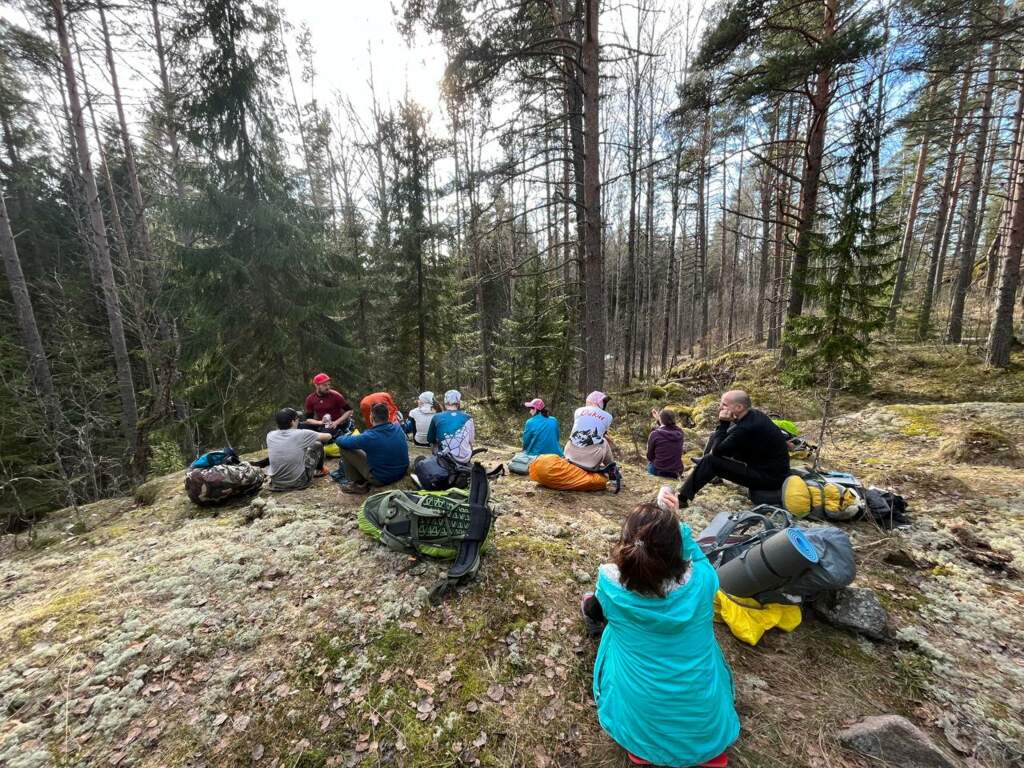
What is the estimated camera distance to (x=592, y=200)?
23.5ft

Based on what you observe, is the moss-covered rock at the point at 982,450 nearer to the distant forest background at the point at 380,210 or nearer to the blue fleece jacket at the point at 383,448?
the distant forest background at the point at 380,210

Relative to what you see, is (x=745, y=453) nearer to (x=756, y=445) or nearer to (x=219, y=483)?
(x=756, y=445)

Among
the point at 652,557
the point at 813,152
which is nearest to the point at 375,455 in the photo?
the point at 652,557

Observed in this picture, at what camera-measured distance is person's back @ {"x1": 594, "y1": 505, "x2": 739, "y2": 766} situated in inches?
78.0

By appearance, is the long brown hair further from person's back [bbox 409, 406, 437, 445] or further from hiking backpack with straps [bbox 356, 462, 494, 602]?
person's back [bbox 409, 406, 437, 445]

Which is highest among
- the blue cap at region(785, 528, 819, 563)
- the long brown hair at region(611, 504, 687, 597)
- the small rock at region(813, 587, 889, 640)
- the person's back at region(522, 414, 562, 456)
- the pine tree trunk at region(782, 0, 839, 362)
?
the pine tree trunk at region(782, 0, 839, 362)

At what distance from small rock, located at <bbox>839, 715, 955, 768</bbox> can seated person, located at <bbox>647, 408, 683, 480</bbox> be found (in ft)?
14.7

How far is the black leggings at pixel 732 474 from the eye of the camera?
454 centimetres

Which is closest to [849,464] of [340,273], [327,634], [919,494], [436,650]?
[919,494]

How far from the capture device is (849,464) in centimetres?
678

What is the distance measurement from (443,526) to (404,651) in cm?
108

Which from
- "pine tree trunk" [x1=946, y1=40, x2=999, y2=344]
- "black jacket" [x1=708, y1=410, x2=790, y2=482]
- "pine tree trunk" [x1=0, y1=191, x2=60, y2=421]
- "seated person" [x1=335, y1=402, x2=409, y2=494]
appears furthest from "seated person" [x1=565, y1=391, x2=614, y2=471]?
"pine tree trunk" [x1=946, y1=40, x2=999, y2=344]

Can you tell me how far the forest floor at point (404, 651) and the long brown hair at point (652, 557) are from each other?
1075 mm

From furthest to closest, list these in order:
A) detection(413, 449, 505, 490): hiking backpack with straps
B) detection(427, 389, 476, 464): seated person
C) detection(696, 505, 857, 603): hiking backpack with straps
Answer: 1. detection(427, 389, 476, 464): seated person
2. detection(413, 449, 505, 490): hiking backpack with straps
3. detection(696, 505, 857, 603): hiking backpack with straps
